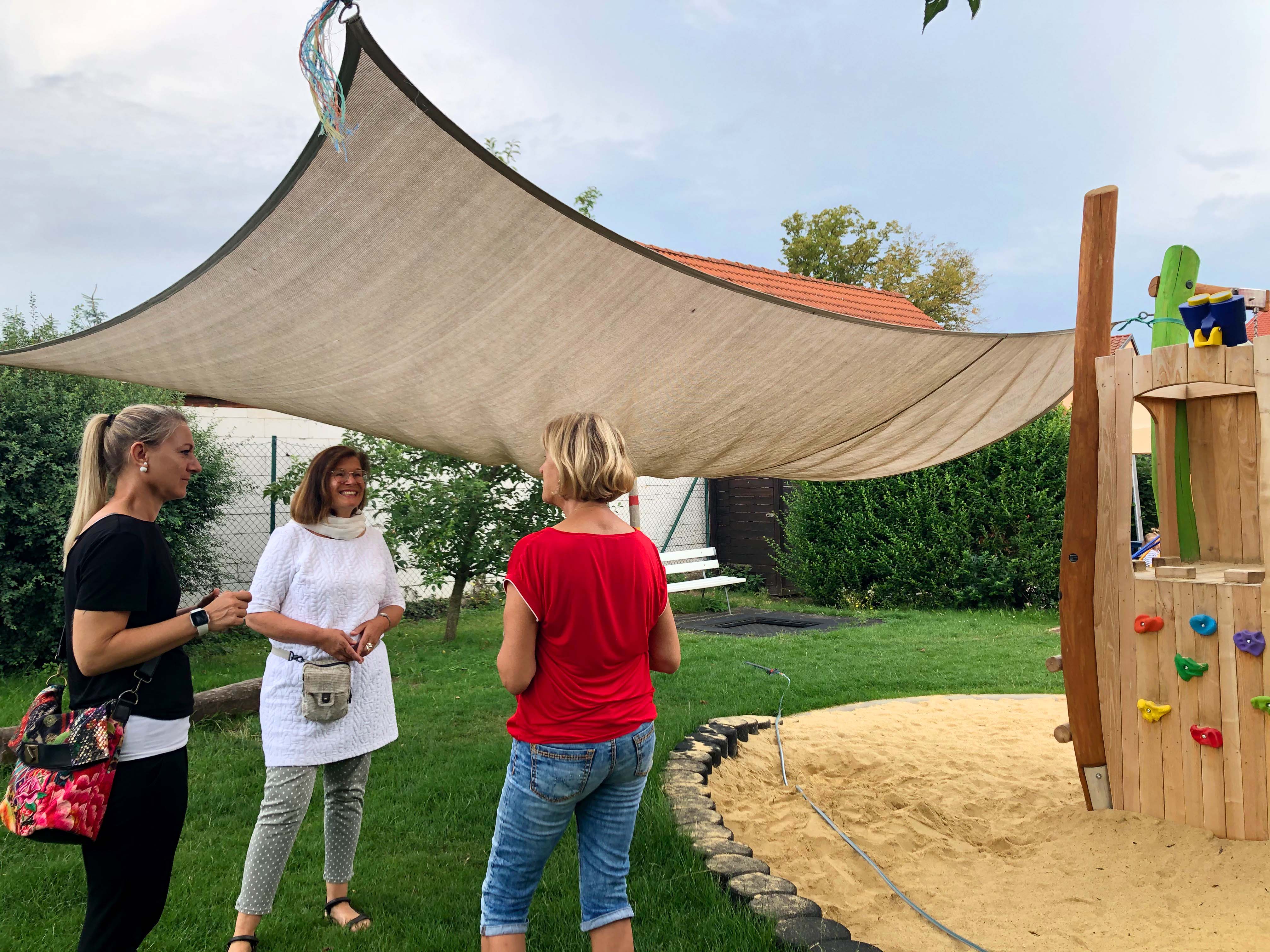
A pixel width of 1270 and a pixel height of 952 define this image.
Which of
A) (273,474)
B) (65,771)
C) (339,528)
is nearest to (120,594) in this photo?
(65,771)

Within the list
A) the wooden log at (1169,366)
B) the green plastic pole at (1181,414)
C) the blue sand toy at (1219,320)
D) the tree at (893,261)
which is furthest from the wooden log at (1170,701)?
the tree at (893,261)

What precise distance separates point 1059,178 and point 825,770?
11.9m

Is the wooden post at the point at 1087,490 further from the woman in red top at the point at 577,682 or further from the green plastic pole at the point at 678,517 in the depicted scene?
the green plastic pole at the point at 678,517

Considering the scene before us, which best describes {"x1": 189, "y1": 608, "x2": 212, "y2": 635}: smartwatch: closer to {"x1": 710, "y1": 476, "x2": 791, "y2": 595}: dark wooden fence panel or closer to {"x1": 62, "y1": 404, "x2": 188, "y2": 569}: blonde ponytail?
{"x1": 62, "y1": 404, "x2": 188, "y2": 569}: blonde ponytail

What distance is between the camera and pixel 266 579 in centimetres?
211

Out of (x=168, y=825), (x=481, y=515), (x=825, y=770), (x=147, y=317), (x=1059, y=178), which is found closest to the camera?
(x=168, y=825)

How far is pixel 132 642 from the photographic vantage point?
1497 mm

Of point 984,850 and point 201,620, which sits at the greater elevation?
point 201,620

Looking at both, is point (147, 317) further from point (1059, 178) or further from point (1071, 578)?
point (1059, 178)

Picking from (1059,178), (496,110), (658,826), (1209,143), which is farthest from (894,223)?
(658,826)

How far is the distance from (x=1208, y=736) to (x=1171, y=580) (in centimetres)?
47

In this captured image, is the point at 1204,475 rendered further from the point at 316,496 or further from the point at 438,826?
the point at 438,826

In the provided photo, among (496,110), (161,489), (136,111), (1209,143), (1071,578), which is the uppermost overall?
(1209,143)

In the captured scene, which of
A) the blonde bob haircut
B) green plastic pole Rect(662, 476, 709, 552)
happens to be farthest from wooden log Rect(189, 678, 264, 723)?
green plastic pole Rect(662, 476, 709, 552)
